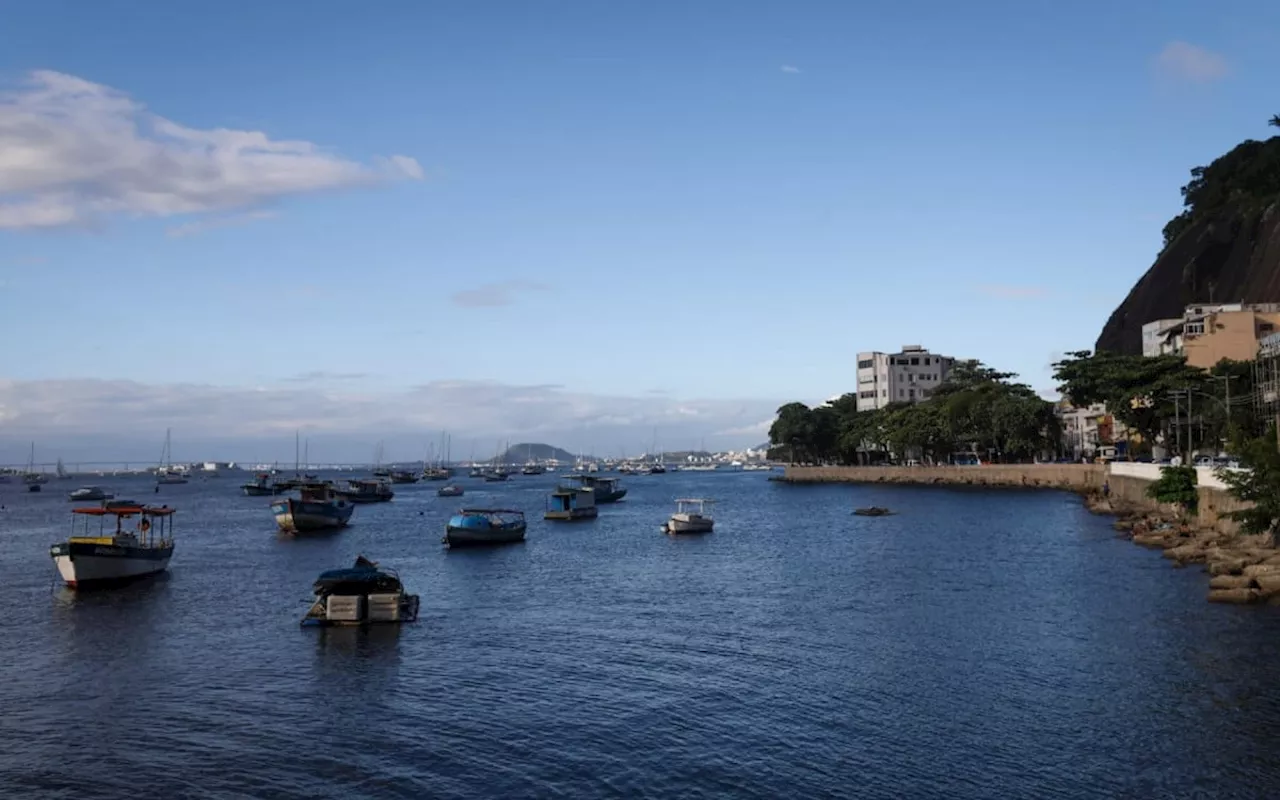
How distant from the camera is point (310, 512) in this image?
96.6 m

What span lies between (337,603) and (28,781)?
19.1 metres

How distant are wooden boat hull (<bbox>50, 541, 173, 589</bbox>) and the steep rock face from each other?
450ft

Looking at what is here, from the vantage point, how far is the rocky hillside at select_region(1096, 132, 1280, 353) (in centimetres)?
Answer: 14350

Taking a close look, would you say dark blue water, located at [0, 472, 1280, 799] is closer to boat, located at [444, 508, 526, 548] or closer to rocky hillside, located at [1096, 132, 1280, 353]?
boat, located at [444, 508, 526, 548]

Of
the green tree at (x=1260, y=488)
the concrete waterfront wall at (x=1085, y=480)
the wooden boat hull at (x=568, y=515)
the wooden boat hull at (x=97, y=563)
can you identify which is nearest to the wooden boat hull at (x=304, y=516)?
the wooden boat hull at (x=568, y=515)

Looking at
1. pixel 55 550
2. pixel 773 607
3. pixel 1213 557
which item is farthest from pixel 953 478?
pixel 55 550

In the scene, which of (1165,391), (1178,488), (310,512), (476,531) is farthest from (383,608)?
(1165,391)

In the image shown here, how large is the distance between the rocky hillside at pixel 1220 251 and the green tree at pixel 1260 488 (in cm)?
10069

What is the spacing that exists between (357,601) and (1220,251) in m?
152

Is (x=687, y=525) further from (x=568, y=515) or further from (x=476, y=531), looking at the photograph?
(x=568, y=515)

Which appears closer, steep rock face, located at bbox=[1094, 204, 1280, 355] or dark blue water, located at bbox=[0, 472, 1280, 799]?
dark blue water, located at bbox=[0, 472, 1280, 799]

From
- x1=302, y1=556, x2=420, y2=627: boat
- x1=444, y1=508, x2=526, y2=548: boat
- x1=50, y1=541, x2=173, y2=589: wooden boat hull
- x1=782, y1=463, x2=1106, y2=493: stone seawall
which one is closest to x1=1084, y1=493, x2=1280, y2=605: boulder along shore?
x1=302, y1=556, x2=420, y2=627: boat

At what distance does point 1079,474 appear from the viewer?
133 metres

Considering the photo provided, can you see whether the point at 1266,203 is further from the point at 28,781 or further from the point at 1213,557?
the point at 28,781
